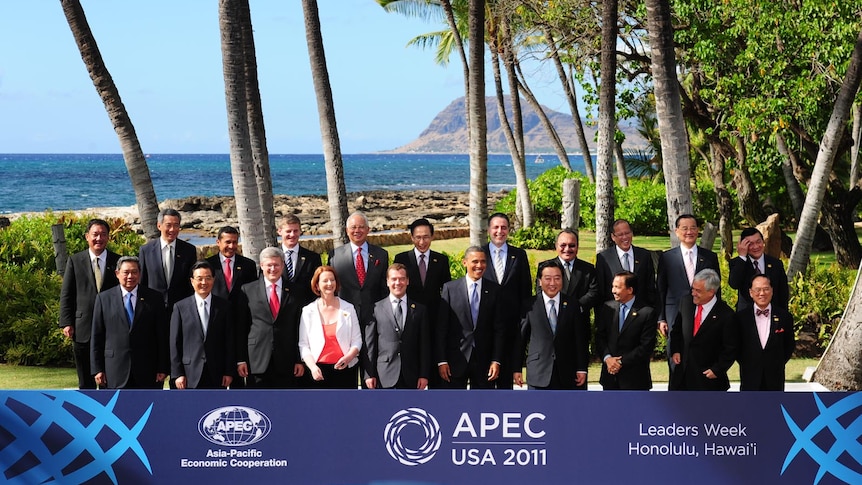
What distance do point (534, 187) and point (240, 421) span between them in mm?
22037

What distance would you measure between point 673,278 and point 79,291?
5.94 meters

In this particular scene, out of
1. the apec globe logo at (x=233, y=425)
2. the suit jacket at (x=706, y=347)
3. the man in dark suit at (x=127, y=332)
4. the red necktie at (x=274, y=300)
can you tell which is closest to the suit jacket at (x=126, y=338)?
the man in dark suit at (x=127, y=332)

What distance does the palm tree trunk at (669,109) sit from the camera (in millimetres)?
10805

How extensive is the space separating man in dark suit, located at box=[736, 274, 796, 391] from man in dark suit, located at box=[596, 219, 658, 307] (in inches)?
51.2

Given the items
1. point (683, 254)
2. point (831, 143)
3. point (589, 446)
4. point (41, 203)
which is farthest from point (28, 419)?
point (41, 203)

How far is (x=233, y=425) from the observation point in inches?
262

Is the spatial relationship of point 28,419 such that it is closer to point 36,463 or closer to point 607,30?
point 36,463

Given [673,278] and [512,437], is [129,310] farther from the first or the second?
[673,278]

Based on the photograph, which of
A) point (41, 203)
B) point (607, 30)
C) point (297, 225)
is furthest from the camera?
point (41, 203)

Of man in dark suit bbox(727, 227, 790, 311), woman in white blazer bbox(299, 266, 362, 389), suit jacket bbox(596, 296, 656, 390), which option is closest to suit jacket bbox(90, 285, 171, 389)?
woman in white blazer bbox(299, 266, 362, 389)

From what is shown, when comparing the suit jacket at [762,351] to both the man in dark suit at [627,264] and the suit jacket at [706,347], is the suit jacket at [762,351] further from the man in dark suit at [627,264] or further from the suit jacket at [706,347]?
the man in dark suit at [627,264]

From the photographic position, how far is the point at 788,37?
15.0 metres

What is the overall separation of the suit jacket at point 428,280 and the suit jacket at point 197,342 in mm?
1856

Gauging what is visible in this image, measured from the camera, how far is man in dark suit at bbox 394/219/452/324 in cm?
862
